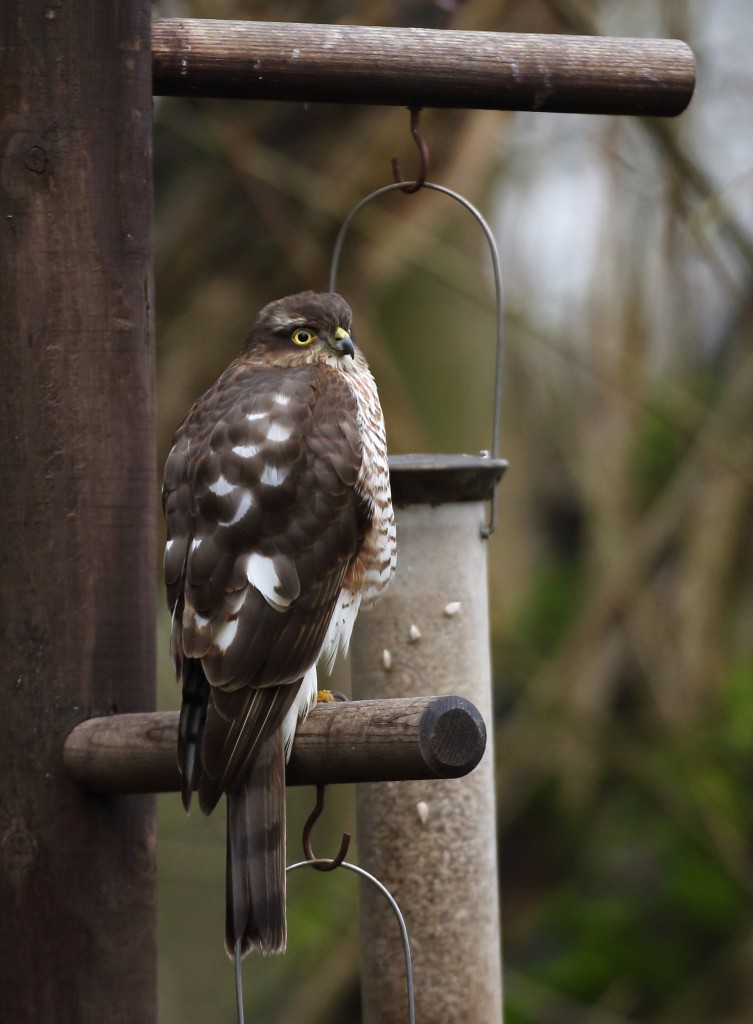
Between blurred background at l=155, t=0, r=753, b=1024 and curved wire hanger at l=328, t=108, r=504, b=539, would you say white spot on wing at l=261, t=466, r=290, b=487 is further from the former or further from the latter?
blurred background at l=155, t=0, r=753, b=1024

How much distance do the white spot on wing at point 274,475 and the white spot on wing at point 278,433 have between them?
0.17 ft

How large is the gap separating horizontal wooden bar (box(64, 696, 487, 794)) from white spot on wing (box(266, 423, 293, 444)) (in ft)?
1.62

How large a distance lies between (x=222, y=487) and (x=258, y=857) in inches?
24.4

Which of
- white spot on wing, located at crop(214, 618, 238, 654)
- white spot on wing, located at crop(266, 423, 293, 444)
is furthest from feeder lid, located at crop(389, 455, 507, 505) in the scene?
white spot on wing, located at crop(214, 618, 238, 654)

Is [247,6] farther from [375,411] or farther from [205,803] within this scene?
[205,803]

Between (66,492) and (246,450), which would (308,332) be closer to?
(246,450)

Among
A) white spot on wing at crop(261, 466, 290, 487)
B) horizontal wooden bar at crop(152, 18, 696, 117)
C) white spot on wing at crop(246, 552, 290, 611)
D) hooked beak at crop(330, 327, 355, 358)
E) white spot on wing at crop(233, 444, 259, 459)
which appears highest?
horizontal wooden bar at crop(152, 18, 696, 117)

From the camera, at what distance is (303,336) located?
3.09 metres

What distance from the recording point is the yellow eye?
3.09 m

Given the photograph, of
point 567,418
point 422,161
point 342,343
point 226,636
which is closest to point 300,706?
point 226,636

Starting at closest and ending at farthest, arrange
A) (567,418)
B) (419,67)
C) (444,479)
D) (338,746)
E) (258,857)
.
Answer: (338,746), (258,857), (419,67), (444,479), (567,418)

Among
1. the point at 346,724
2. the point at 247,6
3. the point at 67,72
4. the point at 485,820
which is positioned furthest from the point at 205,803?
the point at 247,6

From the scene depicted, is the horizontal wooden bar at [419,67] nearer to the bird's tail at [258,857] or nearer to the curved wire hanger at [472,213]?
the curved wire hanger at [472,213]

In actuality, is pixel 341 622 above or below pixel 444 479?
below
